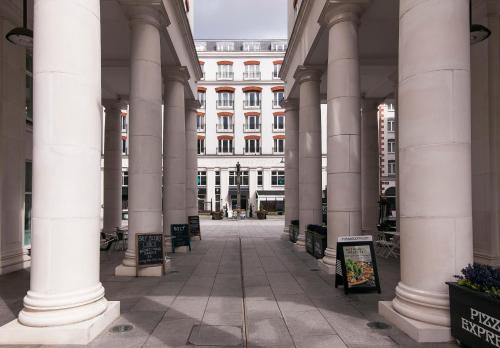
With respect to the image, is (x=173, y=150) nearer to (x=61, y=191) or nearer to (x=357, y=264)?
A: (x=357, y=264)

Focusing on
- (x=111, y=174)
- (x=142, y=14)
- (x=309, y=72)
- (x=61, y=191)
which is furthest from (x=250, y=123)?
(x=61, y=191)

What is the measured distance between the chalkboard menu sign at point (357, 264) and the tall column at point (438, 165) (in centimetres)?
260

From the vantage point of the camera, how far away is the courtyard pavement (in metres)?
6.59

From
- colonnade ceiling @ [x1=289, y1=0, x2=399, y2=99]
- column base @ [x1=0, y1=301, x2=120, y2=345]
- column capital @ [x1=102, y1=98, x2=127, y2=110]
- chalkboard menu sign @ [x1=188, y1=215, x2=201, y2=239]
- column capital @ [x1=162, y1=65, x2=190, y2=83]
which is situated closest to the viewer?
column base @ [x1=0, y1=301, x2=120, y2=345]

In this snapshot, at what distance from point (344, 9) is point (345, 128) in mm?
3821

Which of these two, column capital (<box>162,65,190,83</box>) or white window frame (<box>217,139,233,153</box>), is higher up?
white window frame (<box>217,139,233,153</box>)

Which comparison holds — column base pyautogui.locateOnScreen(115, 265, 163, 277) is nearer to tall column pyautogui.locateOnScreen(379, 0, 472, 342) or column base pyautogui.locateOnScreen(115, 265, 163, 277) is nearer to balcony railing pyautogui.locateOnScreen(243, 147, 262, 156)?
tall column pyautogui.locateOnScreen(379, 0, 472, 342)

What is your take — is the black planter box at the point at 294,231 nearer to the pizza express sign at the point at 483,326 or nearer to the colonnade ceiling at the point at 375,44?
the colonnade ceiling at the point at 375,44

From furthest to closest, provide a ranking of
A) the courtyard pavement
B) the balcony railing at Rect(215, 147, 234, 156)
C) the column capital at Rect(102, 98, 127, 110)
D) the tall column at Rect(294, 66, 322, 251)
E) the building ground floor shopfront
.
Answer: the balcony railing at Rect(215, 147, 234, 156) → the building ground floor shopfront → the column capital at Rect(102, 98, 127, 110) → the tall column at Rect(294, 66, 322, 251) → the courtyard pavement

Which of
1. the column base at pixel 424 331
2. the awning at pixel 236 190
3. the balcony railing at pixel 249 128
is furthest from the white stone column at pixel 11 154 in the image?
the balcony railing at pixel 249 128

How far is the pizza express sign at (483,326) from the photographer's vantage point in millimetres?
5312

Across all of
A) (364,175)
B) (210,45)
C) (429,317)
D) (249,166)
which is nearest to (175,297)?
(429,317)

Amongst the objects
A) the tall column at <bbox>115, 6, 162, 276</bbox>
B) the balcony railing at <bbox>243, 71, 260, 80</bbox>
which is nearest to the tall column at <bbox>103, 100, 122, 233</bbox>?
the tall column at <bbox>115, 6, 162, 276</bbox>

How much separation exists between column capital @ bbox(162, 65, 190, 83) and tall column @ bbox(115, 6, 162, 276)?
5.92 metres
